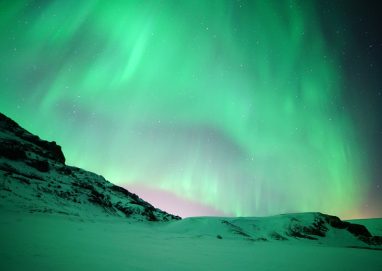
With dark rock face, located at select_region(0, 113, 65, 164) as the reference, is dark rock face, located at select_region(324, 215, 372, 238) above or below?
below

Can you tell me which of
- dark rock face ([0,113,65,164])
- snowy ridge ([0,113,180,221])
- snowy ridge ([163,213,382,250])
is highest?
dark rock face ([0,113,65,164])

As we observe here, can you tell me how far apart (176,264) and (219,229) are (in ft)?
124

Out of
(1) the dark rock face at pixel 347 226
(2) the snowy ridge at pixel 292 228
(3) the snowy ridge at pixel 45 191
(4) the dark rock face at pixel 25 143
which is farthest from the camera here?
(4) the dark rock face at pixel 25 143

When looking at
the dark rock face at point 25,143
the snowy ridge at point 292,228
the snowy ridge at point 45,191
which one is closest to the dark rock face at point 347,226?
the snowy ridge at point 292,228

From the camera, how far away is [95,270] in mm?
6762

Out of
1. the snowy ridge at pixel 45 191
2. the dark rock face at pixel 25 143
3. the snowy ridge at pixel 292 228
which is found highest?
the dark rock face at pixel 25 143

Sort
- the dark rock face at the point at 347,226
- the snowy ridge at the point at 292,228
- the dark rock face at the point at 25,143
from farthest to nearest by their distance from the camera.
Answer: the dark rock face at the point at 25,143, the dark rock face at the point at 347,226, the snowy ridge at the point at 292,228

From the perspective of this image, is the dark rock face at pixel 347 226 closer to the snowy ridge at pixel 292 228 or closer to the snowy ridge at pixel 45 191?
the snowy ridge at pixel 292 228

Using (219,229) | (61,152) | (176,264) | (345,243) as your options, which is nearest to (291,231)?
(345,243)

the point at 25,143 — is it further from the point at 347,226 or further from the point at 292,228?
the point at 347,226

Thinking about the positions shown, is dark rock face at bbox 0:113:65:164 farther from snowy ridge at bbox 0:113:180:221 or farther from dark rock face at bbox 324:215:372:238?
dark rock face at bbox 324:215:372:238

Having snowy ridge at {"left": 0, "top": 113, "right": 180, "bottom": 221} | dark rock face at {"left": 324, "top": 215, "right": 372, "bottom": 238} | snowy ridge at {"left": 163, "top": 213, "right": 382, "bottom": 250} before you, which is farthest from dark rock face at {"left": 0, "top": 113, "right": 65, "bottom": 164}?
dark rock face at {"left": 324, "top": 215, "right": 372, "bottom": 238}

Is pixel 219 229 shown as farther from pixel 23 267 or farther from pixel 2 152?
pixel 2 152

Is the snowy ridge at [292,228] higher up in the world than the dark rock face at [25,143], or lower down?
lower down
